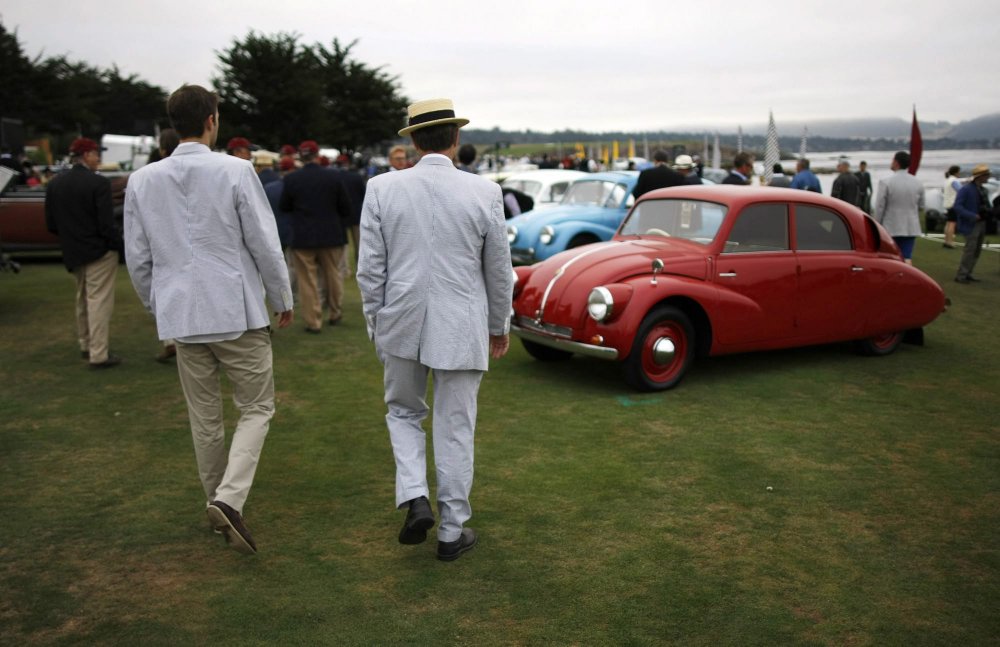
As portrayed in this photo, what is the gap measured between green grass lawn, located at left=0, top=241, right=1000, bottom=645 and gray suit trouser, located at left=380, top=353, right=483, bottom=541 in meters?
0.29

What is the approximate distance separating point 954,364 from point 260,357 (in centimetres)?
636

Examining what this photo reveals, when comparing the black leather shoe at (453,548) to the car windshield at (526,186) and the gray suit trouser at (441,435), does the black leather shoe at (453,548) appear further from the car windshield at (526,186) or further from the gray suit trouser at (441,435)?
the car windshield at (526,186)

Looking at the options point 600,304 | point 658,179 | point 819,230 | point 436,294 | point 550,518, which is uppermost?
point 658,179

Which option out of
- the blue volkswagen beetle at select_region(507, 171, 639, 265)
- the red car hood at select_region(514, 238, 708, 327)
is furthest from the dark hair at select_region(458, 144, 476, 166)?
the red car hood at select_region(514, 238, 708, 327)

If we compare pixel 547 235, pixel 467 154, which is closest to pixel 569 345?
pixel 547 235

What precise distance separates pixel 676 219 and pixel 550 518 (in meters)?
3.86

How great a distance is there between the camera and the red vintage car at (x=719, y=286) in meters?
6.22

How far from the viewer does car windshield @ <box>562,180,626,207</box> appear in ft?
41.0

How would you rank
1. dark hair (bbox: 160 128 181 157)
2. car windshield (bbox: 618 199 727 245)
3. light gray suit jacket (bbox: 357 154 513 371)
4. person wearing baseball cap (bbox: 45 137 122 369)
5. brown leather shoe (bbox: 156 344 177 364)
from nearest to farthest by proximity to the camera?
light gray suit jacket (bbox: 357 154 513 371)
dark hair (bbox: 160 128 181 157)
car windshield (bbox: 618 199 727 245)
person wearing baseball cap (bbox: 45 137 122 369)
brown leather shoe (bbox: 156 344 177 364)

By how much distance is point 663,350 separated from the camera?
630cm

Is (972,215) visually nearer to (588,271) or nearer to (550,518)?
(588,271)

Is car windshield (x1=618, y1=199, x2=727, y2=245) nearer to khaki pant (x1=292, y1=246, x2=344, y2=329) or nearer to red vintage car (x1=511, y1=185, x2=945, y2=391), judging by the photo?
red vintage car (x1=511, y1=185, x2=945, y2=391)

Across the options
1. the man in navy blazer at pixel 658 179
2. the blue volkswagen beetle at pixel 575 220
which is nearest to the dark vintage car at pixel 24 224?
the blue volkswagen beetle at pixel 575 220

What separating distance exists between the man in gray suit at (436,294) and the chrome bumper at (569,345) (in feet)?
8.27
